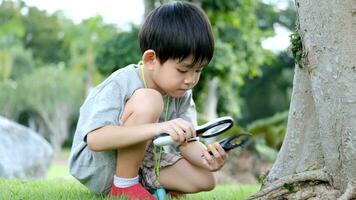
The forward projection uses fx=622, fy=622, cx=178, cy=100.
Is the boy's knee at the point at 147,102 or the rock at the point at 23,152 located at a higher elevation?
the boy's knee at the point at 147,102

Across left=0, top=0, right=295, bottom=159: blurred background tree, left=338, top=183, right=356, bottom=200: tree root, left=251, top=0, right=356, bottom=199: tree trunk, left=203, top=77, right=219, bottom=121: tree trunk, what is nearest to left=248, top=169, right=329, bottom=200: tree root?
left=251, top=0, right=356, bottom=199: tree trunk

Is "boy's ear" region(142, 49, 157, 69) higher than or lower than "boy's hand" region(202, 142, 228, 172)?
higher

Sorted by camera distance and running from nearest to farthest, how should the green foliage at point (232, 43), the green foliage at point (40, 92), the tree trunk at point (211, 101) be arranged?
the green foliage at point (232, 43) → the tree trunk at point (211, 101) → the green foliage at point (40, 92)

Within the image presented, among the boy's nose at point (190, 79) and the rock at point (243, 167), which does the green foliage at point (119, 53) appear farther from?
the boy's nose at point (190, 79)

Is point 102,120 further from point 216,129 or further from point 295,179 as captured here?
point 295,179

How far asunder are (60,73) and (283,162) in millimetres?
27557

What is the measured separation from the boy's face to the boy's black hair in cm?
2

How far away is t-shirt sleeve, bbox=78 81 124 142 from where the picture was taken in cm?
252

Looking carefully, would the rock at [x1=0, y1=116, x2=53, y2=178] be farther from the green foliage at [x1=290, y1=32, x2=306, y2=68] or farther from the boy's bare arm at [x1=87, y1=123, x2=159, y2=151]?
the green foliage at [x1=290, y1=32, x2=306, y2=68]

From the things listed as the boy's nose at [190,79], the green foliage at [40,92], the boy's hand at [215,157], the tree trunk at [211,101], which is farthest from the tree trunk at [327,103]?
the green foliage at [40,92]

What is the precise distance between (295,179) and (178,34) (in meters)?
0.76

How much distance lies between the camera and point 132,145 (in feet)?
8.28

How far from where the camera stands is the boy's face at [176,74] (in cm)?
256

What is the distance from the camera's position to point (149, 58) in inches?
104
